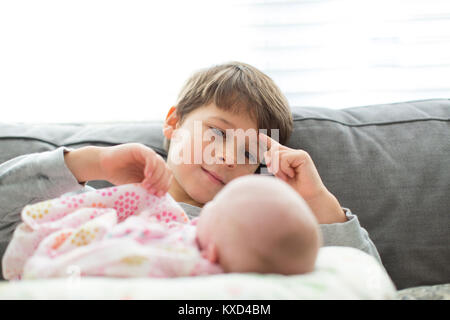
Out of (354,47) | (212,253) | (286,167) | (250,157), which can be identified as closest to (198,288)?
(212,253)

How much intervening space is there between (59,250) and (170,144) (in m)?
0.56

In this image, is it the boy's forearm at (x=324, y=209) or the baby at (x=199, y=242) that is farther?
the boy's forearm at (x=324, y=209)

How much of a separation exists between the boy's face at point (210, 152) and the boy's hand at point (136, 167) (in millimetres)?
197

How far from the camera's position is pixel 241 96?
1.16m

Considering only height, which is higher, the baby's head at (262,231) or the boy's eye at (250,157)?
the baby's head at (262,231)

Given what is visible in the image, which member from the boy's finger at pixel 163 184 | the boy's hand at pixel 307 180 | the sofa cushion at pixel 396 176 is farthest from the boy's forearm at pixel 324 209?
the boy's finger at pixel 163 184

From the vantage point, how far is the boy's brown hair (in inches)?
45.5

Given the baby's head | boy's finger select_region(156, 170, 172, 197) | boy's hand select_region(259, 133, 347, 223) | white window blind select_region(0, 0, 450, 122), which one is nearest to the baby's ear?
the baby's head

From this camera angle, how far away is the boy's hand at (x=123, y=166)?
867 mm

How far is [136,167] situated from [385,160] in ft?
2.19

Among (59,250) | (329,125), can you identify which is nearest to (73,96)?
(329,125)

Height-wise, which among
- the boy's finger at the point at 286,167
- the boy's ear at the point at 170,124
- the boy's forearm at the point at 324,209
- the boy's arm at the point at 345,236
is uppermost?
the boy's ear at the point at 170,124

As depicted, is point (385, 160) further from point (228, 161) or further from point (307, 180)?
point (228, 161)

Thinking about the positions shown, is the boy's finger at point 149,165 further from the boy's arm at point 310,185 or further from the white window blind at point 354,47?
the white window blind at point 354,47
